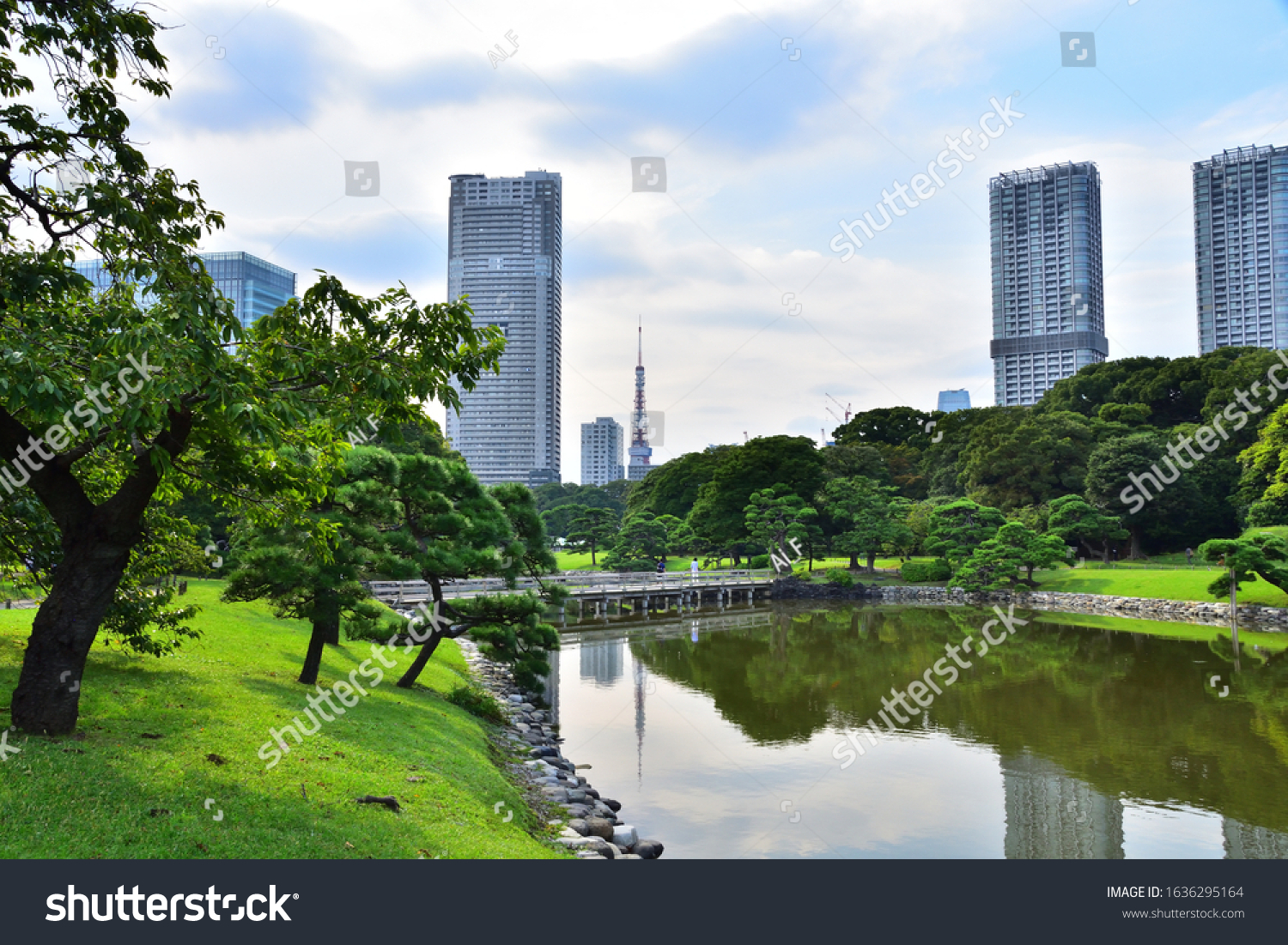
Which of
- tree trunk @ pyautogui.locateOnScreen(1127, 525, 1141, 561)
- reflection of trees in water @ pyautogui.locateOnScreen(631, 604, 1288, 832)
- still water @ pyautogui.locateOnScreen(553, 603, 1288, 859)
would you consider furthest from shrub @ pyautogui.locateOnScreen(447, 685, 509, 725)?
tree trunk @ pyautogui.locateOnScreen(1127, 525, 1141, 561)

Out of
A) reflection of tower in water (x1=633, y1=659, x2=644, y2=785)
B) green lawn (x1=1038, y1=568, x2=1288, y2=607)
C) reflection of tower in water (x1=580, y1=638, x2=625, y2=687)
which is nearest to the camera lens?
reflection of tower in water (x1=633, y1=659, x2=644, y2=785)

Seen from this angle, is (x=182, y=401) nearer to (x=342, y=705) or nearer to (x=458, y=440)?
(x=342, y=705)

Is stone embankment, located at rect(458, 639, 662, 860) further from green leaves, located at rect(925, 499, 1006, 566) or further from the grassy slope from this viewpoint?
green leaves, located at rect(925, 499, 1006, 566)

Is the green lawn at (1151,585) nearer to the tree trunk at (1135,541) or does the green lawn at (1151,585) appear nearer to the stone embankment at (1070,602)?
the stone embankment at (1070,602)

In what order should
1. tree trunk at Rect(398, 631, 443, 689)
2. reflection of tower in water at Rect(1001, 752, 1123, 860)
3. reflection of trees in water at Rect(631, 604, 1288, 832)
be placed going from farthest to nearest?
tree trunk at Rect(398, 631, 443, 689) → reflection of trees in water at Rect(631, 604, 1288, 832) → reflection of tower in water at Rect(1001, 752, 1123, 860)

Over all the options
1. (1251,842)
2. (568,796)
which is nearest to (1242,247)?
(1251,842)

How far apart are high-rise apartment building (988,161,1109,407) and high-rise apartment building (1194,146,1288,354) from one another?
16.7 metres

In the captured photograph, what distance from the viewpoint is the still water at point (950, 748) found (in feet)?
31.9

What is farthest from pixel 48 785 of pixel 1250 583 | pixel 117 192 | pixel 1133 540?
pixel 1133 540

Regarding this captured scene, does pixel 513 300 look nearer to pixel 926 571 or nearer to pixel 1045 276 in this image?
pixel 926 571

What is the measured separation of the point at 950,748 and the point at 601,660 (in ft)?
41.2

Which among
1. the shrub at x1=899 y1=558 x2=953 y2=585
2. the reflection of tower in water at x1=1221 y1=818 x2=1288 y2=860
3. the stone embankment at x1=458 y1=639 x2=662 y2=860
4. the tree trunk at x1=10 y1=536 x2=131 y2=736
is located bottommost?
the reflection of tower in water at x1=1221 y1=818 x2=1288 y2=860

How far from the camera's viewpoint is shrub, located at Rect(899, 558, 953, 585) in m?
40.4

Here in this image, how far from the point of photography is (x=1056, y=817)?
10.2 m
